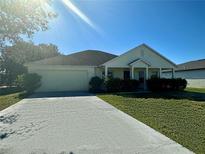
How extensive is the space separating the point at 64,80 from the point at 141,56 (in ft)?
28.6

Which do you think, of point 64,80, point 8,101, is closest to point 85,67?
point 64,80

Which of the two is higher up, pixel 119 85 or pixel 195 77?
pixel 195 77

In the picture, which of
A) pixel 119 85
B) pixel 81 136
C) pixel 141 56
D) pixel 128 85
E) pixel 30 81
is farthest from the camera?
pixel 141 56

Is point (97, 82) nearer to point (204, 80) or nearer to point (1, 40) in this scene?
point (1, 40)

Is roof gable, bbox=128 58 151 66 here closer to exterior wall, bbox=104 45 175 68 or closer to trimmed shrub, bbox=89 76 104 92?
exterior wall, bbox=104 45 175 68

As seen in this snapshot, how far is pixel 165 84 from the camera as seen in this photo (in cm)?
2041

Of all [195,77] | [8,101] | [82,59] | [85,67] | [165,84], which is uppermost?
[82,59]

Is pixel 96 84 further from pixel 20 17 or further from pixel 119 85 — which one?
pixel 20 17

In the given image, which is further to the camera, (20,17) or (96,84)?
(96,84)

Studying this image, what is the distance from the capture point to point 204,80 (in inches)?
1057

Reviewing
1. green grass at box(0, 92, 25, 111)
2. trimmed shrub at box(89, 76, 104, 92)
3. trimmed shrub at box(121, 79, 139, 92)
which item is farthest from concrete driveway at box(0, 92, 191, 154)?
trimmed shrub at box(89, 76, 104, 92)

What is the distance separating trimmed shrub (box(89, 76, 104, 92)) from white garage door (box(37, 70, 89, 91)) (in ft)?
3.41

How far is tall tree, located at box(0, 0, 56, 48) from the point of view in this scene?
11.9 metres

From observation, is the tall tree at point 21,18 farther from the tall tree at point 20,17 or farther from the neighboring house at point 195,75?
the neighboring house at point 195,75
